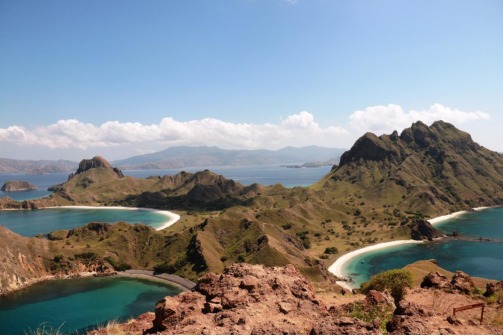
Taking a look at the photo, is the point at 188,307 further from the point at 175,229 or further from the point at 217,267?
the point at 175,229

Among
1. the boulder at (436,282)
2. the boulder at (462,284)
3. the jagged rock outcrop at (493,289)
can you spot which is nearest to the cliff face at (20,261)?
the boulder at (436,282)

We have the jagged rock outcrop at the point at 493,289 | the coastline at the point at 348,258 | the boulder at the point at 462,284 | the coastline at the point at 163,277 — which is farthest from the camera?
the coastline at the point at 348,258

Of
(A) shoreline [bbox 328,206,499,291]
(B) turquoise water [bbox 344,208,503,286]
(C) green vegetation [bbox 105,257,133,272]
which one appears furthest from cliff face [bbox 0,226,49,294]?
(B) turquoise water [bbox 344,208,503,286]

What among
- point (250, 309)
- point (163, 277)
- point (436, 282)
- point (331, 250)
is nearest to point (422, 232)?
point (331, 250)

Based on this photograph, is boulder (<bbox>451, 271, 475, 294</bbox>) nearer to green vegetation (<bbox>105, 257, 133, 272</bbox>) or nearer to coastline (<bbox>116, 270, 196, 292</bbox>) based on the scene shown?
coastline (<bbox>116, 270, 196, 292</bbox>)

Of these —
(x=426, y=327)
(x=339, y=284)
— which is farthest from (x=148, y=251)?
(x=426, y=327)

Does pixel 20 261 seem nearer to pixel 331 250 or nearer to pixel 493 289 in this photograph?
pixel 331 250

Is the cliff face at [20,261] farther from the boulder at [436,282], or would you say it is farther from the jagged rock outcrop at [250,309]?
the boulder at [436,282]
